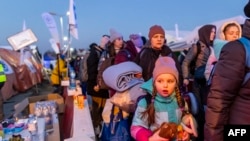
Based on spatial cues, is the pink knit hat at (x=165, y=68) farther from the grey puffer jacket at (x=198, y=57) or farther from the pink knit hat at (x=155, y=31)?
the grey puffer jacket at (x=198, y=57)

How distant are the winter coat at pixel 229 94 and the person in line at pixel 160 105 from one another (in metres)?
0.70

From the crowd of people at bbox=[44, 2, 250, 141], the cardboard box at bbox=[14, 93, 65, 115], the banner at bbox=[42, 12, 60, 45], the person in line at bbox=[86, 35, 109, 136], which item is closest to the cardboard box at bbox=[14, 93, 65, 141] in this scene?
the cardboard box at bbox=[14, 93, 65, 115]

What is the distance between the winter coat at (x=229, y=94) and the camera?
223 cm

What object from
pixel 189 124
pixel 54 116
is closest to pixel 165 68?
pixel 189 124

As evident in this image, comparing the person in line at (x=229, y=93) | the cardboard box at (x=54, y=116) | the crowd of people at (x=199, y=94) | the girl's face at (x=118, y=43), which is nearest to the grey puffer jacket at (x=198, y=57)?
the crowd of people at (x=199, y=94)

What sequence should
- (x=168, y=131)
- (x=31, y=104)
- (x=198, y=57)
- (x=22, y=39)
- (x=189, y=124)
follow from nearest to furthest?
(x=168, y=131)
(x=189, y=124)
(x=198, y=57)
(x=31, y=104)
(x=22, y=39)

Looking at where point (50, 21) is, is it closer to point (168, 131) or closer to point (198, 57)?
point (198, 57)

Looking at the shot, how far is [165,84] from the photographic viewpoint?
3074 mm

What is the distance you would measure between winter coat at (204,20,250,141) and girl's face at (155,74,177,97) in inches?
27.8

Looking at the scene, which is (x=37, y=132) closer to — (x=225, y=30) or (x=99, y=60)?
(x=225, y=30)

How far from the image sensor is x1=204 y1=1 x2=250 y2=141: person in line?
7.32 ft

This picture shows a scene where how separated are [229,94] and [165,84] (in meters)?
0.86

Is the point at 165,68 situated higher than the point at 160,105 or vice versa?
the point at 165,68

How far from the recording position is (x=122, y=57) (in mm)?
6117
